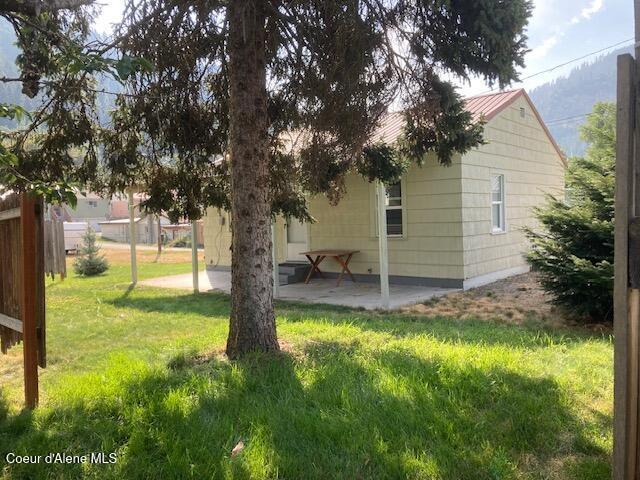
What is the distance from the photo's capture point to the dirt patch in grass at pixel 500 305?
7.97 metres

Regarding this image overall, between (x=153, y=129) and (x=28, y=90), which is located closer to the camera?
(x=28, y=90)

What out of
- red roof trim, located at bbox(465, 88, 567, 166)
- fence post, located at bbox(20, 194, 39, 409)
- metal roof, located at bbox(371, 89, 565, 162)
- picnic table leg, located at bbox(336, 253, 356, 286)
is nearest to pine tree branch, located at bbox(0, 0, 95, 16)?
fence post, located at bbox(20, 194, 39, 409)

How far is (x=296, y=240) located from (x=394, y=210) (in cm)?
338

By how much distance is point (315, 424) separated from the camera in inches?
132

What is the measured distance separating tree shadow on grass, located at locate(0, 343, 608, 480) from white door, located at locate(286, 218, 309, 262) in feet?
30.6

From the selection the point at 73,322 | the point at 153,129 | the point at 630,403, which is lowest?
the point at 73,322

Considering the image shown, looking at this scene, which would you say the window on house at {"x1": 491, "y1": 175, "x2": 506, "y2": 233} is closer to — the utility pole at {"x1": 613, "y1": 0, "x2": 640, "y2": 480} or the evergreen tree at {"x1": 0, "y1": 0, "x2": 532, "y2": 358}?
the evergreen tree at {"x1": 0, "y1": 0, "x2": 532, "y2": 358}

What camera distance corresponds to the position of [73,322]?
878cm

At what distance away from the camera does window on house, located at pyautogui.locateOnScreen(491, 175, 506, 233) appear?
40.8 ft

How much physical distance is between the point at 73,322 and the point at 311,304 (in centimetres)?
409

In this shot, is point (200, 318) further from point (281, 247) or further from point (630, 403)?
Result: point (630, 403)

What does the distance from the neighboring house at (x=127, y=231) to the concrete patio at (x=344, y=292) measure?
28617 mm

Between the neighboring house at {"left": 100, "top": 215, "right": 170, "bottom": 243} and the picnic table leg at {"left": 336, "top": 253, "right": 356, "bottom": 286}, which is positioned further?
the neighboring house at {"left": 100, "top": 215, "right": 170, "bottom": 243}

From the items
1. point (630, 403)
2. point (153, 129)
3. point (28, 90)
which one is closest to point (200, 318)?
point (153, 129)
